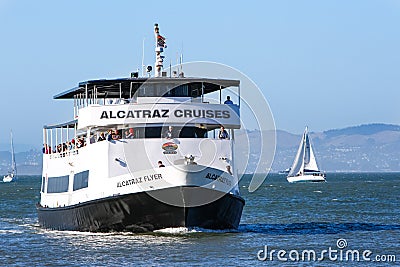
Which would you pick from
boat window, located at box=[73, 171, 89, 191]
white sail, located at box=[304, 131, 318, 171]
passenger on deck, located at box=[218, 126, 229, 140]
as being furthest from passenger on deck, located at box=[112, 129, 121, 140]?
white sail, located at box=[304, 131, 318, 171]

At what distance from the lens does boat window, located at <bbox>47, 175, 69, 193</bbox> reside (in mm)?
44344

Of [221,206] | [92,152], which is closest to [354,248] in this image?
[221,206]

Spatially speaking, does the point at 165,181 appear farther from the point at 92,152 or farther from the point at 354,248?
the point at 354,248

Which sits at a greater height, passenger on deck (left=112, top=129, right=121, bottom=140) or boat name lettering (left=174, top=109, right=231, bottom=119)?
boat name lettering (left=174, top=109, right=231, bottom=119)

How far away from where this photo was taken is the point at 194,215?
3694cm

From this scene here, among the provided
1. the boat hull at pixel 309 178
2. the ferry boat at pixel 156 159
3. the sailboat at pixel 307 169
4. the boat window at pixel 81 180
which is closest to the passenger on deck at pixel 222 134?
the ferry boat at pixel 156 159

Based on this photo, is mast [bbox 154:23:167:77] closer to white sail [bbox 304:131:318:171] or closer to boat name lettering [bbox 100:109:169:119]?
boat name lettering [bbox 100:109:169:119]

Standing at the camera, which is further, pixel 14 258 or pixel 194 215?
pixel 194 215

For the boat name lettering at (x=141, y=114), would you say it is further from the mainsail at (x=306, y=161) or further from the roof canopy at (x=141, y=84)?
the mainsail at (x=306, y=161)

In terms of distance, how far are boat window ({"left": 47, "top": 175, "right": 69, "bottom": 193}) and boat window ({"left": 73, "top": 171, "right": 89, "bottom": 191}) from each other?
177 centimetres

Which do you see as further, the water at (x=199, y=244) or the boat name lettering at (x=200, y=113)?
the boat name lettering at (x=200, y=113)

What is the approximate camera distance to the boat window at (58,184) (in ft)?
145

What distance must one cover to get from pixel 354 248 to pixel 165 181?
718 cm

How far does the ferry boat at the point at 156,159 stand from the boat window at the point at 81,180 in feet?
0.13
